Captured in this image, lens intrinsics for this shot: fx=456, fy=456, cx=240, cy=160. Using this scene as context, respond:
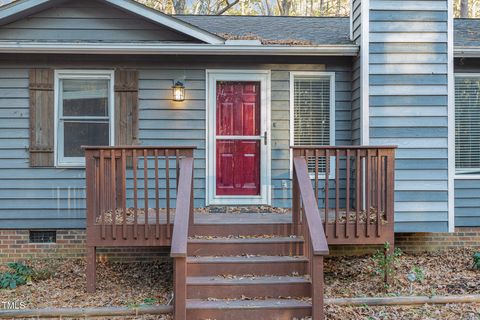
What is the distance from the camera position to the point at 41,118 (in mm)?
6125

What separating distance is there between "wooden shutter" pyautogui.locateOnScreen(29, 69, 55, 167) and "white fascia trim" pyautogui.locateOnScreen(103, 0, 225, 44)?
136cm

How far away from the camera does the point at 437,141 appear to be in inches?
225

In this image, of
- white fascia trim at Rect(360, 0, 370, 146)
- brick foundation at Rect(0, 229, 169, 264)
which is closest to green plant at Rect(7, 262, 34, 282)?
brick foundation at Rect(0, 229, 169, 264)

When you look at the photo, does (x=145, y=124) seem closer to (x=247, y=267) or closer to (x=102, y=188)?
(x=102, y=188)

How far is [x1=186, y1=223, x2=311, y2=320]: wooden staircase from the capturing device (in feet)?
13.0

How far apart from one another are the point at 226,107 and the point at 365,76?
195cm

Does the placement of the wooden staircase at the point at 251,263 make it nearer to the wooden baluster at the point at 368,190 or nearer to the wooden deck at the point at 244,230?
the wooden deck at the point at 244,230

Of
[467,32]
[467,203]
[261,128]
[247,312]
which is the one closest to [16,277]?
[247,312]

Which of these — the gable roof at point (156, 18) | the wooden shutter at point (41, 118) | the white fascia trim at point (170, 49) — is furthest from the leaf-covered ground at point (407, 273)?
the wooden shutter at point (41, 118)

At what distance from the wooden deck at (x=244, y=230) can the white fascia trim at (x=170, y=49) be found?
63.7 inches

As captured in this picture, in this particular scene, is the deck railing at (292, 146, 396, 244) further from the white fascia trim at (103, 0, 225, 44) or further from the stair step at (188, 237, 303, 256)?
the white fascia trim at (103, 0, 225, 44)

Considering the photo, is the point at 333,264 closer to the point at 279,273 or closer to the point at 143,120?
the point at 279,273

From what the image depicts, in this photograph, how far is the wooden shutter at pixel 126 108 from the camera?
6.18 metres

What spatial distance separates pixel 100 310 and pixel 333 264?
3174 millimetres
